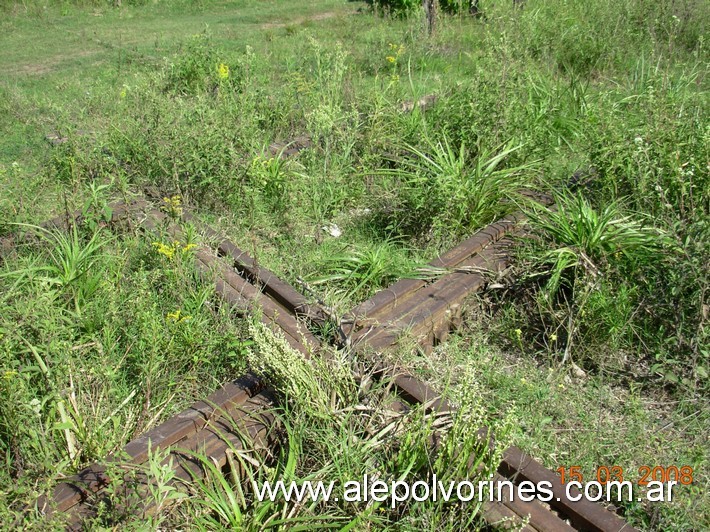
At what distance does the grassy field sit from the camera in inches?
118

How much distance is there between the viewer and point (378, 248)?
14.4ft

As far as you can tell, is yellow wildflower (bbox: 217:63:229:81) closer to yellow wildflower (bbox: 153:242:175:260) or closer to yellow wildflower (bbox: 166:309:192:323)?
yellow wildflower (bbox: 153:242:175:260)

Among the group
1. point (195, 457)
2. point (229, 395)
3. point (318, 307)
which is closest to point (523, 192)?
point (318, 307)

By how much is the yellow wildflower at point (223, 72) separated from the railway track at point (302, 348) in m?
2.13

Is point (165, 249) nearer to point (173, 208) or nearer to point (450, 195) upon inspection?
point (173, 208)

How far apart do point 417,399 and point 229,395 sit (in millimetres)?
899

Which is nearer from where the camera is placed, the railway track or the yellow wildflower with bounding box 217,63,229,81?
the railway track

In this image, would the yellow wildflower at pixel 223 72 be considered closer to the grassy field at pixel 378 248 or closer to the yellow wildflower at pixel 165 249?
the grassy field at pixel 378 248

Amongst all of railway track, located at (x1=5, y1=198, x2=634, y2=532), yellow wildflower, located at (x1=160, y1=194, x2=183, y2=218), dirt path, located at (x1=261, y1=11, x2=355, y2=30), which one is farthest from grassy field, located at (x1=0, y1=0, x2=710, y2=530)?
dirt path, located at (x1=261, y1=11, x2=355, y2=30)
